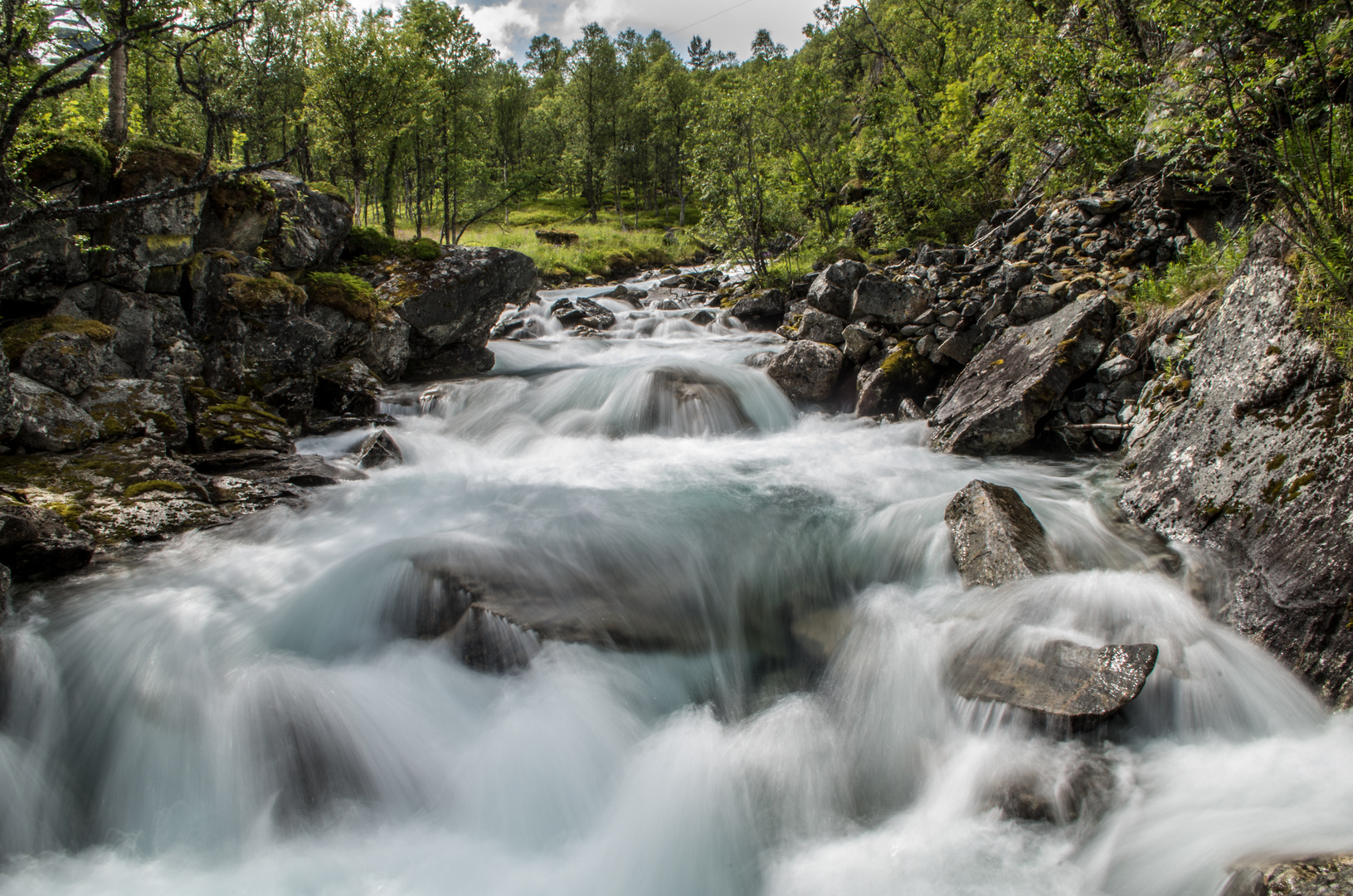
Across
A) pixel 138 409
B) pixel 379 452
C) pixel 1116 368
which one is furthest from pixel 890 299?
pixel 138 409

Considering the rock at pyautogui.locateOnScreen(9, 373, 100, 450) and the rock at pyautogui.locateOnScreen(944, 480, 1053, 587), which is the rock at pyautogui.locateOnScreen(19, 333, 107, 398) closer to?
the rock at pyautogui.locateOnScreen(9, 373, 100, 450)

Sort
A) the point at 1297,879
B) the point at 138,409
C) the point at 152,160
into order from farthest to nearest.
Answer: the point at 152,160 → the point at 138,409 → the point at 1297,879

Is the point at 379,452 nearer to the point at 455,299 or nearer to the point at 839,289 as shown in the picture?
the point at 455,299

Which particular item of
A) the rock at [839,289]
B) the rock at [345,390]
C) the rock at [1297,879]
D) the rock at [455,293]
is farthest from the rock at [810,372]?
the rock at [1297,879]

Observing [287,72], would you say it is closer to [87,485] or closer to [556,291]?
[556,291]

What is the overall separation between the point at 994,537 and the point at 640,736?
3.43m

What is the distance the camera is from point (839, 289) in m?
12.0

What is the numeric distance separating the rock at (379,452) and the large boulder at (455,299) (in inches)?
166

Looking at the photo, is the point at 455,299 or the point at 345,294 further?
the point at 455,299

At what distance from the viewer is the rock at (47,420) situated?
619cm

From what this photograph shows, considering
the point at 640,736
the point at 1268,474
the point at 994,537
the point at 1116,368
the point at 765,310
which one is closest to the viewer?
the point at 640,736

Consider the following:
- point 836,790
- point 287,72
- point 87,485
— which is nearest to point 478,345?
point 87,485

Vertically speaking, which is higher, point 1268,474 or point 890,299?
point 890,299

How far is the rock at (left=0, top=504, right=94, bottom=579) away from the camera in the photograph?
15.9ft
